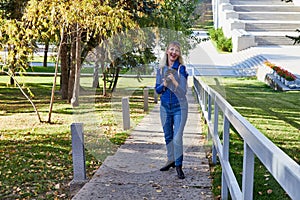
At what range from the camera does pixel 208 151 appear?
8312 mm

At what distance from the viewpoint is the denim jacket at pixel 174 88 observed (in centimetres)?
625

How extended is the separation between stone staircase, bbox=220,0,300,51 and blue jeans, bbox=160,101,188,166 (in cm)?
3250

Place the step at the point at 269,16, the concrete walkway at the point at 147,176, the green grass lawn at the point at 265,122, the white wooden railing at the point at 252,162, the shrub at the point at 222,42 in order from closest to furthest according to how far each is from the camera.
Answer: the white wooden railing at the point at 252,162
the concrete walkway at the point at 147,176
the green grass lawn at the point at 265,122
the shrub at the point at 222,42
the step at the point at 269,16

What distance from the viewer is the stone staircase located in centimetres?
3966

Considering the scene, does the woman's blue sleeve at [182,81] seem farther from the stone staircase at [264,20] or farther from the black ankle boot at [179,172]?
the stone staircase at [264,20]

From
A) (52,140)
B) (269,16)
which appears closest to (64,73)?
(52,140)

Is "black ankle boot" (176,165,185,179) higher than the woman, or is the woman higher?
the woman

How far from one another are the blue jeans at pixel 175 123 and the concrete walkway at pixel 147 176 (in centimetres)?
34

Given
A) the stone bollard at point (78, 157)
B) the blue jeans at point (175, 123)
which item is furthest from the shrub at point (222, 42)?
the stone bollard at point (78, 157)

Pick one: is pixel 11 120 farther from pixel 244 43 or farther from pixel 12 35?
pixel 244 43

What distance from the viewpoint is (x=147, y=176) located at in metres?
6.64

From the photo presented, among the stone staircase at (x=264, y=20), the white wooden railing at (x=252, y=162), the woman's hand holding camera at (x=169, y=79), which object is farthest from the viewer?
the stone staircase at (x=264, y=20)

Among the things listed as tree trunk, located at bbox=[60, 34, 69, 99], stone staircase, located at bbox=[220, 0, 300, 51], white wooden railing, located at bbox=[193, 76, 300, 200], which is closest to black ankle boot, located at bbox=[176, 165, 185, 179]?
white wooden railing, located at bbox=[193, 76, 300, 200]

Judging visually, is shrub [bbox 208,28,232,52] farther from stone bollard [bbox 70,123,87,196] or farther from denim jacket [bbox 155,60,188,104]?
stone bollard [bbox 70,123,87,196]
